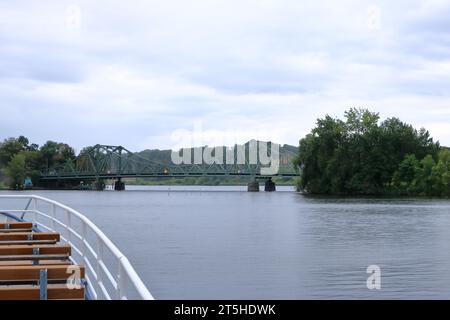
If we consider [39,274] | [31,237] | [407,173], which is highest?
[407,173]

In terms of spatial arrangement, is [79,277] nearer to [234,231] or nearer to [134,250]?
[134,250]

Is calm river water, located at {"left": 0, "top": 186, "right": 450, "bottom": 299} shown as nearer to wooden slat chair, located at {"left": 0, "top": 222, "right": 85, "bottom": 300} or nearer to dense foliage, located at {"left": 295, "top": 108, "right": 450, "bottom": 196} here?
wooden slat chair, located at {"left": 0, "top": 222, "right": 85, "bottom": 300}

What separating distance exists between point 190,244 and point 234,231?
11.8 m

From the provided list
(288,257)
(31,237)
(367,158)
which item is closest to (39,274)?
(31,237)

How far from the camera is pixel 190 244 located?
42.3 m

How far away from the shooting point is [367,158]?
127 m

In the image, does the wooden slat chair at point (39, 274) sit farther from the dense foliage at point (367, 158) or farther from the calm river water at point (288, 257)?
the dense foliage at point (367, 158)

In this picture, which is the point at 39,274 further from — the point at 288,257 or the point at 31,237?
the point at 288,257

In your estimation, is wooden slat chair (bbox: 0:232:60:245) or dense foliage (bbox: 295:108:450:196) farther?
dense foliage (bbox: 295:108:450:196)

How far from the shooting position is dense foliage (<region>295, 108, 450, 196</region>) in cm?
12612

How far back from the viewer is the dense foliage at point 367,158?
126 metres

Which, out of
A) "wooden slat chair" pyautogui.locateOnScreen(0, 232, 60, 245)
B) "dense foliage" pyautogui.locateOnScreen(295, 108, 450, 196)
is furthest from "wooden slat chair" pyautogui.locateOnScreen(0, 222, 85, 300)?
"dense foliage" pyautogui.locateOnScreen(295, 108, 450, 196)

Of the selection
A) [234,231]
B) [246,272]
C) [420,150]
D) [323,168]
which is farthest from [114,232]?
[420,150]

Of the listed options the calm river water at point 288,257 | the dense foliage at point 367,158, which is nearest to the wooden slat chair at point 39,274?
the calm river water at point 288,257
